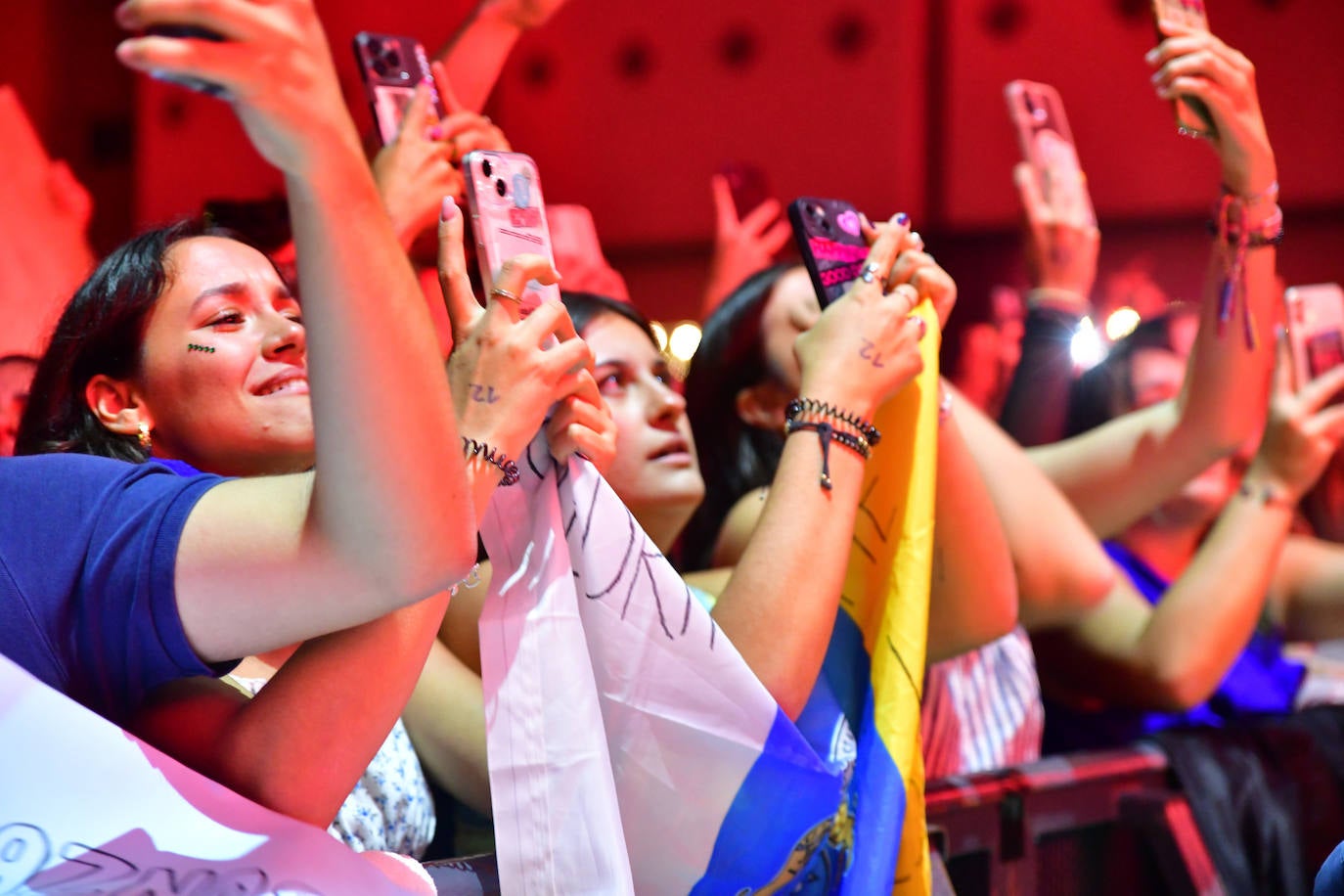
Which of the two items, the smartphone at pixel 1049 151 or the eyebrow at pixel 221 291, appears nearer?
the eyebrow at pixel 221 291

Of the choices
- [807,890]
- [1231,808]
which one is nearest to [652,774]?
[807,890]

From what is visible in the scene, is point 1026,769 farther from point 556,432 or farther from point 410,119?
point 410,119

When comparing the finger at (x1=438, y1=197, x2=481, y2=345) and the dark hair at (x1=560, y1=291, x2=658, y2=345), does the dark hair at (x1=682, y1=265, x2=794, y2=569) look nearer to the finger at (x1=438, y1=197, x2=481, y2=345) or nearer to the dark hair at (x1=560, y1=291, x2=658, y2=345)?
the dark hair at (x1=560, y1=291, x2=658, y2=345)

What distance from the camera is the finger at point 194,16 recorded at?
554 millimetres

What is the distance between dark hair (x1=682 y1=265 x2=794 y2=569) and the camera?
1598 millimetres

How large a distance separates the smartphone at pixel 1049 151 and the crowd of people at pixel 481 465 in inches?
0.8

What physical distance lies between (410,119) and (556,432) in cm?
43

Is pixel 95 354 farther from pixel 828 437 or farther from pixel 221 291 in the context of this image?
pixel 828 437

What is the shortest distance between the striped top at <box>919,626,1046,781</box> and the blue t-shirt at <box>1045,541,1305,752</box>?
0.16 metres

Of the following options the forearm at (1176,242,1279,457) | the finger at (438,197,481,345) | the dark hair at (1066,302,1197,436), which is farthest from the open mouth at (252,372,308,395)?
the dark hair at (1066,302,1197,436)

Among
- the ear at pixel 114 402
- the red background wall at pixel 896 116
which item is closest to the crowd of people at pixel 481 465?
the ear at pixel 114 402

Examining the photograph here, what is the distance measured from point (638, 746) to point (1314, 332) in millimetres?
1218

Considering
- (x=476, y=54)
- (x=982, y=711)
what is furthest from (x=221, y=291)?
(x=982, y=711)

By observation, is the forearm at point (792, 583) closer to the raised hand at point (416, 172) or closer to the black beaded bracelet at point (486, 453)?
the black beaded bracelet at point (486, 453)
